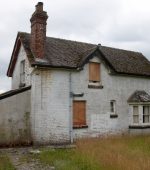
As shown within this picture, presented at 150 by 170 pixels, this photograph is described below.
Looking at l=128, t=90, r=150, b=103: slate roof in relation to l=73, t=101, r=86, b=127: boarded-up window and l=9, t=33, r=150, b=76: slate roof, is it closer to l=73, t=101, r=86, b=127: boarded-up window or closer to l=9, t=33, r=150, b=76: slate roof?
l=9, t=33, r=150, b=76: slate roof

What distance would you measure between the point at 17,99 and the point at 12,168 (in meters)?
8.81

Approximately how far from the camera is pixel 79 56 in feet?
83.8

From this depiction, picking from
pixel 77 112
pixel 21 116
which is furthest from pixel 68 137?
pixel 21 116

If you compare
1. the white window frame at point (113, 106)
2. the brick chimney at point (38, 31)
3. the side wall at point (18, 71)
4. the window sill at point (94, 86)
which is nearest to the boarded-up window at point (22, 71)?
the side wall at point (18, 71)

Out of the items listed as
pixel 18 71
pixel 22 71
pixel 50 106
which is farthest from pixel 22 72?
pixel 50 106

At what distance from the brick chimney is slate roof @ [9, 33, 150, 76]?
1.60 feet

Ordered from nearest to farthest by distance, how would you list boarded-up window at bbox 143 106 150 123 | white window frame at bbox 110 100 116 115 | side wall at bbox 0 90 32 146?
side wall at bbox 0 90 32 146 → white window frame at bbox 110 100 116 115 → boarded-up window at bbox 143 106 150 123

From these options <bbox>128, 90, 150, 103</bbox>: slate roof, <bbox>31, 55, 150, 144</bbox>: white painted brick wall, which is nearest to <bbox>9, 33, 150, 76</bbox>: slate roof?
<bbox>31, 55, 150, 144</bbox>: white painted brick wall

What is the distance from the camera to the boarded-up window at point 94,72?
24859 millimetres

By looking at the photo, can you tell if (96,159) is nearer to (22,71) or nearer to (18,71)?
(22,71)

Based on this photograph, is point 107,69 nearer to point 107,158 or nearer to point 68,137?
point 68,137

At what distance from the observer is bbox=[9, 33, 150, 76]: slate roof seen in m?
23.5

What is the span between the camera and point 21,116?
72.3ft

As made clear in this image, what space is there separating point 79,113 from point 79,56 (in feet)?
14.7
